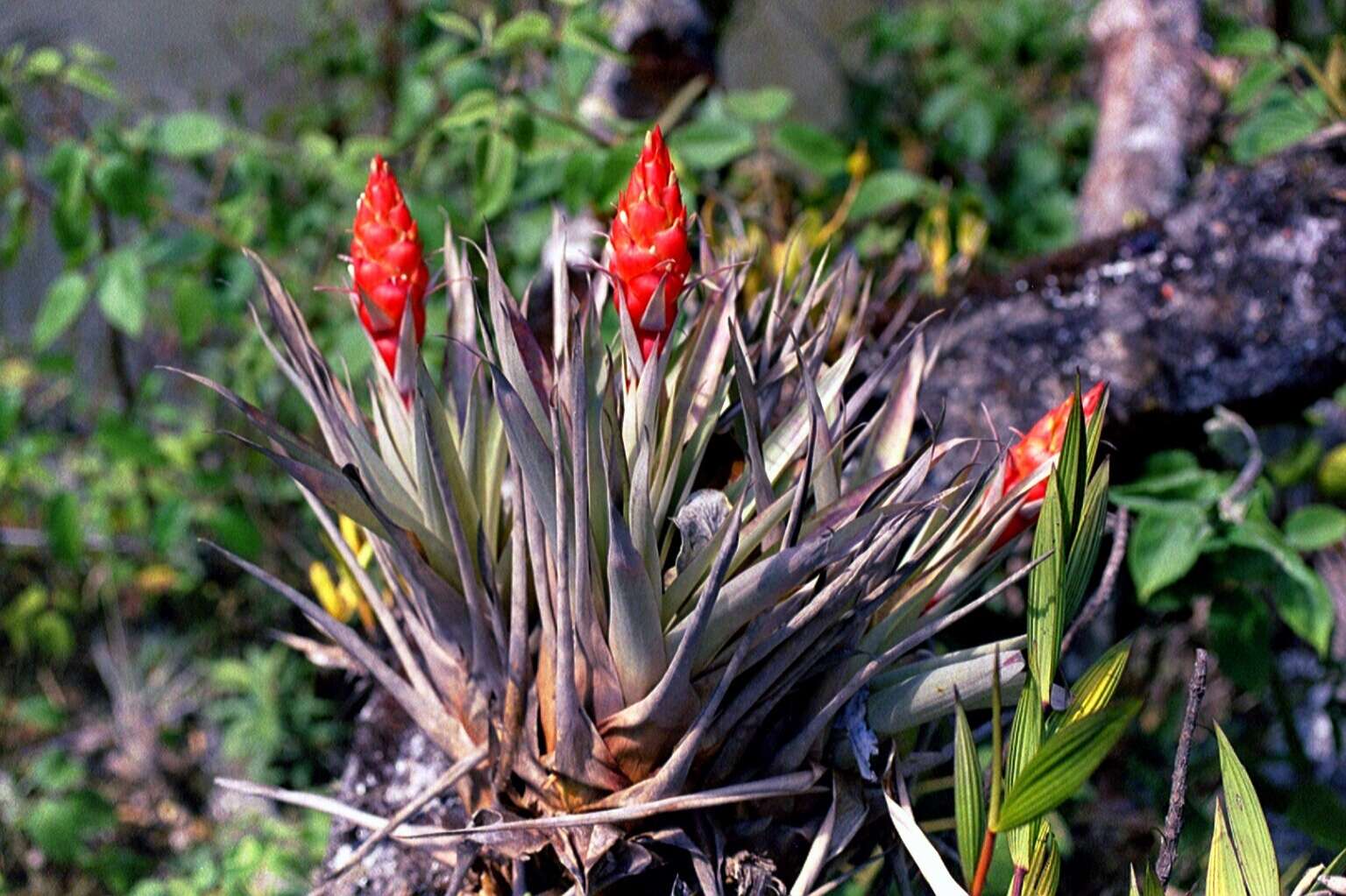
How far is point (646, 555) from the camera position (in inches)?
28.7

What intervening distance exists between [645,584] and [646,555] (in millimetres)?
50

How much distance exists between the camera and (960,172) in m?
2.51

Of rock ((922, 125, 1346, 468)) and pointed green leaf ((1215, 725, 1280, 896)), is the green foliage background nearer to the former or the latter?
rock ((922, 125, 1346, 468))

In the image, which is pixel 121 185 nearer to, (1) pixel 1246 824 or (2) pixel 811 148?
(2) pixel 811 148

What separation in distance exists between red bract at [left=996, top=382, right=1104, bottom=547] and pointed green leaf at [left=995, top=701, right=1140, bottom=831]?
0.83 ft

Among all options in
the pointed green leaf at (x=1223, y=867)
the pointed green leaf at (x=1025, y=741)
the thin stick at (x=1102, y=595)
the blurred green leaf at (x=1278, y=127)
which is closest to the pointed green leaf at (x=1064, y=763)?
the pointed green leaf at (x=1025, y=741)

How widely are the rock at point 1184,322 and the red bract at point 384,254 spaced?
61 cm

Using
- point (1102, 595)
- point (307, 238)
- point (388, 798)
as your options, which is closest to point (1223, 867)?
point (1102, 595)

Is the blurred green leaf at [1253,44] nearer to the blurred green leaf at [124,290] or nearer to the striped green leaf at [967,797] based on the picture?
the striped green leaf at [967,797]

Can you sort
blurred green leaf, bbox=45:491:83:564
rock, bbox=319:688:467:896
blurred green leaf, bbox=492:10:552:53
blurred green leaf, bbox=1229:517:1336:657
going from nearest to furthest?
1. rock, bbox=319:688:467:896
2. blurred green leaf, bbox=1229:517:1336:657
3. blurred green leaf, bbox=492:10:552:53
4. blurred green leaf, bbox=45:491:83:564

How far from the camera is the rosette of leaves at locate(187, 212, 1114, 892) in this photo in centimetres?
71

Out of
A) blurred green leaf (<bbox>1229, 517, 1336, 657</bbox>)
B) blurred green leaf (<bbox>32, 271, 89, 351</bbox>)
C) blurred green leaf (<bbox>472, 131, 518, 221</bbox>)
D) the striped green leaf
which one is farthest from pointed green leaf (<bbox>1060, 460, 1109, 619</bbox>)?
Answer: blurred green leaf (<bbox>32, 271, 89, 351</bbox>)

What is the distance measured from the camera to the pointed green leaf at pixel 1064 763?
1.77ft

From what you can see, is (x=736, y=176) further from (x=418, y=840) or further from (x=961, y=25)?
(x=418, y=840)
